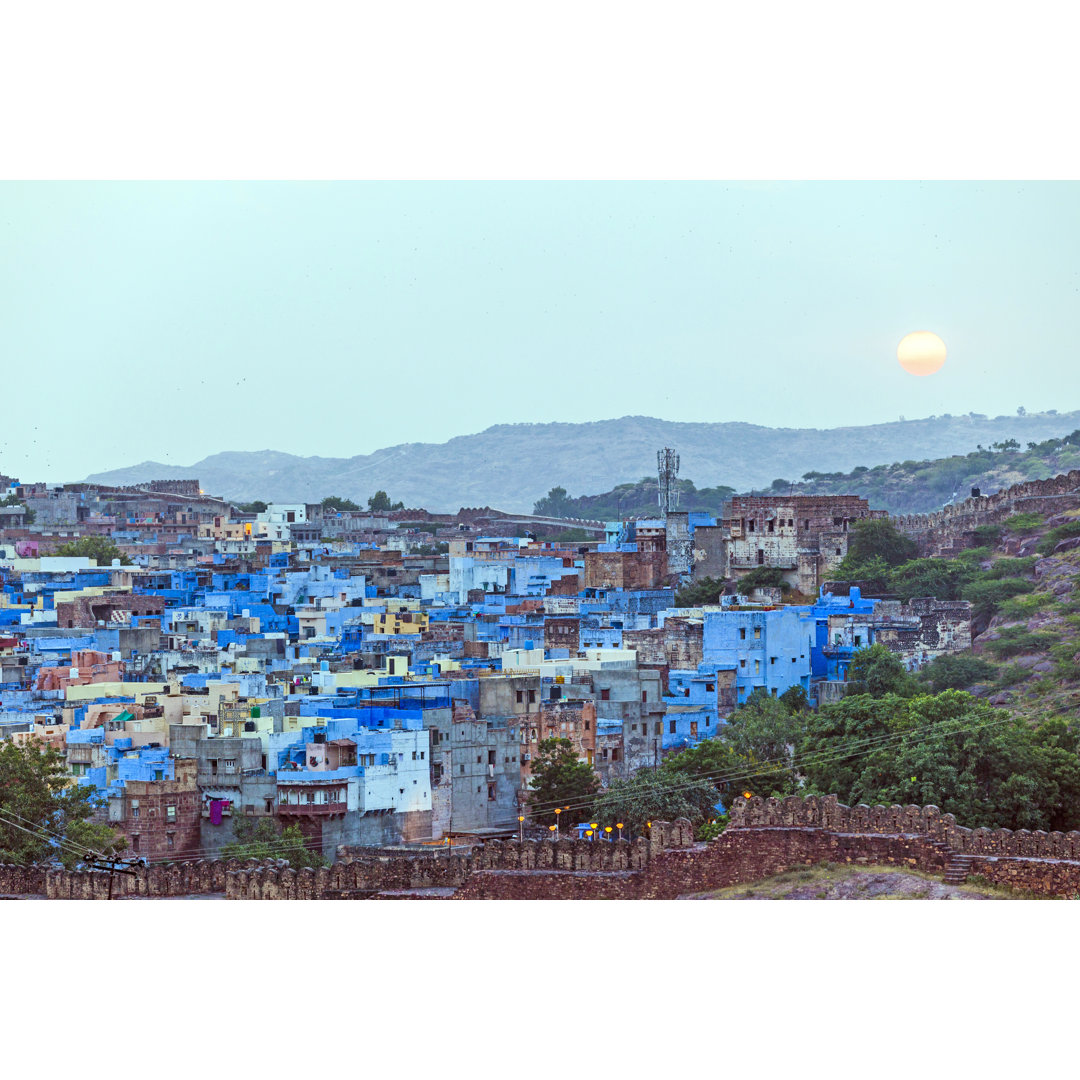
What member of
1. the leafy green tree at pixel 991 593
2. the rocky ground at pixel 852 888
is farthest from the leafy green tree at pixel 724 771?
the leafy green tree at pixel 991 593

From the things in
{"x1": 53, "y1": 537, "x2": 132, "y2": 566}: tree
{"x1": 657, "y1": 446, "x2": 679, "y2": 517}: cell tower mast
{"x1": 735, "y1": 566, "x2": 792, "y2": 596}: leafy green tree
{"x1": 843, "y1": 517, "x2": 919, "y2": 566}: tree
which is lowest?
{"x1": 735, "y1": 566, "x2": 792, "y2": 596}: leafy green tree

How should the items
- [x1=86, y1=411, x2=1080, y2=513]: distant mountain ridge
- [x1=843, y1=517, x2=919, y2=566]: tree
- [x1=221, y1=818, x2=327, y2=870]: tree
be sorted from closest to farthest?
[x1=221, y1=818, x2=327, y2=870]: tree < [x1=843, y1=517, x2=919, y2=566]: tree < [x1=86, y1=411, x2=1080, y2=513]: distant mountain ridge

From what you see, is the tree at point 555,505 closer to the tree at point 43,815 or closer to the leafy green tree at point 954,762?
the leafy green tree at point 954,762

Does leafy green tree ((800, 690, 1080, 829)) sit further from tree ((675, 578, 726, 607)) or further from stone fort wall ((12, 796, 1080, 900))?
tree ((675, 578, 726, 607))

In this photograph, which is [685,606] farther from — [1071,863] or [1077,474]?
[1071,863]

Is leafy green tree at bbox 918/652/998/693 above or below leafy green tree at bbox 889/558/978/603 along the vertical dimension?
below

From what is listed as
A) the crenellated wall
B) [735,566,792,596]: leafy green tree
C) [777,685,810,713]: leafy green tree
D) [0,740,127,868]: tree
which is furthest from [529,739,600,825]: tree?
the crenellated wall

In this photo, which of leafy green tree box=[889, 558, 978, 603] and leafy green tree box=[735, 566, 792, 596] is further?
leafy green tree box=[735, 566, 792, 596]
